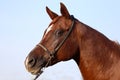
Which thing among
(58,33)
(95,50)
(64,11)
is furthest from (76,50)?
(64,11)

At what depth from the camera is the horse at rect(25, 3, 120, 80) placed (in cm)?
998

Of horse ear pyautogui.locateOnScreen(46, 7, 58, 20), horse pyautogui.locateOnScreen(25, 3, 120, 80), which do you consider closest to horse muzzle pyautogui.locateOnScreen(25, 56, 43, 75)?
horse pyautogui.locateOnScreen(25, 3, 120, 80)

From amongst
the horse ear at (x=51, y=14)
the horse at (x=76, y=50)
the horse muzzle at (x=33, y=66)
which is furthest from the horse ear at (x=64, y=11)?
the horse muzzle at (x=33, y=66)

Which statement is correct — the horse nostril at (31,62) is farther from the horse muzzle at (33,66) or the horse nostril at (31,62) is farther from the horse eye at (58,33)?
the horse eye at (58,33)

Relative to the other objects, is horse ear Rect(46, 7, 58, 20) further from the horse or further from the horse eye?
the horse eye

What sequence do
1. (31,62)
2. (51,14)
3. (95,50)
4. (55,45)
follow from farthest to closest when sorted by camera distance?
1. (51,14)
2. (55,45)
3. (95,50)
4. (31,62)

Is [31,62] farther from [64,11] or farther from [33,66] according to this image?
[64,11]

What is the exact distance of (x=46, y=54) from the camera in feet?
33.2

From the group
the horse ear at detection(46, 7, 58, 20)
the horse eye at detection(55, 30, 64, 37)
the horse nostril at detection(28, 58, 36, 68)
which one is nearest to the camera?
the horse nostril at detection(28, 58, 36, 68)

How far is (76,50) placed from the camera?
1022 centimetres

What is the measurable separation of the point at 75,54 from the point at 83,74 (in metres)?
0.49

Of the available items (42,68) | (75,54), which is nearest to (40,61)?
(42,68)

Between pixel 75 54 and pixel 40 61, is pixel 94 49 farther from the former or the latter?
pixel 40 61

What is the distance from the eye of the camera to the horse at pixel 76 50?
32.7 feet
